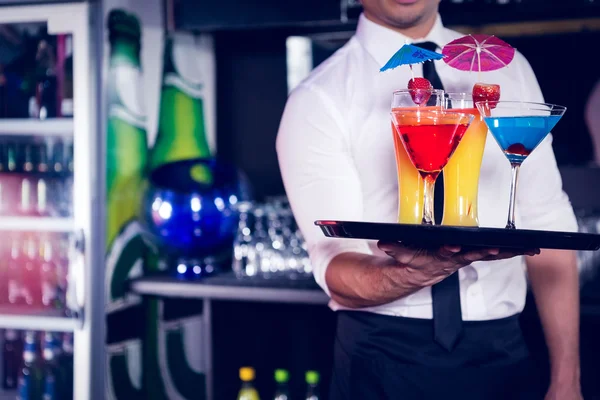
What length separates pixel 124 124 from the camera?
8.72 feet

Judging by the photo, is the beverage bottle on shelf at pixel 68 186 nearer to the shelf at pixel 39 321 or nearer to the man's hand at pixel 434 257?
the shelf at pixel 39 321

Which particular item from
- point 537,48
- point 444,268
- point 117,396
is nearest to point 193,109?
point 117,396

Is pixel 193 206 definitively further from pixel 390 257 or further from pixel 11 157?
pixel 390 257

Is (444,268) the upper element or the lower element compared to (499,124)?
lower

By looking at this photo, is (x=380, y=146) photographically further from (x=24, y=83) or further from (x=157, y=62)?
(x=24, y=83)

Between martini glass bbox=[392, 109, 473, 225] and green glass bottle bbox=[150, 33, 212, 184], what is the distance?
1.81 m

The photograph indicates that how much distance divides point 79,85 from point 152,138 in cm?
46

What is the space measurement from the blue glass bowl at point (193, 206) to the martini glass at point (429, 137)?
151 centimetres

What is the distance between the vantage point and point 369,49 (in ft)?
5.57

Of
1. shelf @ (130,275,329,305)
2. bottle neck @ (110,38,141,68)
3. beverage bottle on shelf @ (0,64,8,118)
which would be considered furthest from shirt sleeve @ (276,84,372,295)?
beverage bottle on shelf @ (0,64,8,118)

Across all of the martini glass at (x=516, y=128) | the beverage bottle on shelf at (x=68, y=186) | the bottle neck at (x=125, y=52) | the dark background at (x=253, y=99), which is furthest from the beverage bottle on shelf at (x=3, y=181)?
the martini glass at (x=516, y=128)

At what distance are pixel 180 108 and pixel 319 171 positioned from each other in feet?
4.97

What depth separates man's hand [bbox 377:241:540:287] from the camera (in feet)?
3.63

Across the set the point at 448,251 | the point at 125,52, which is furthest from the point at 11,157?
the point at 448,251
